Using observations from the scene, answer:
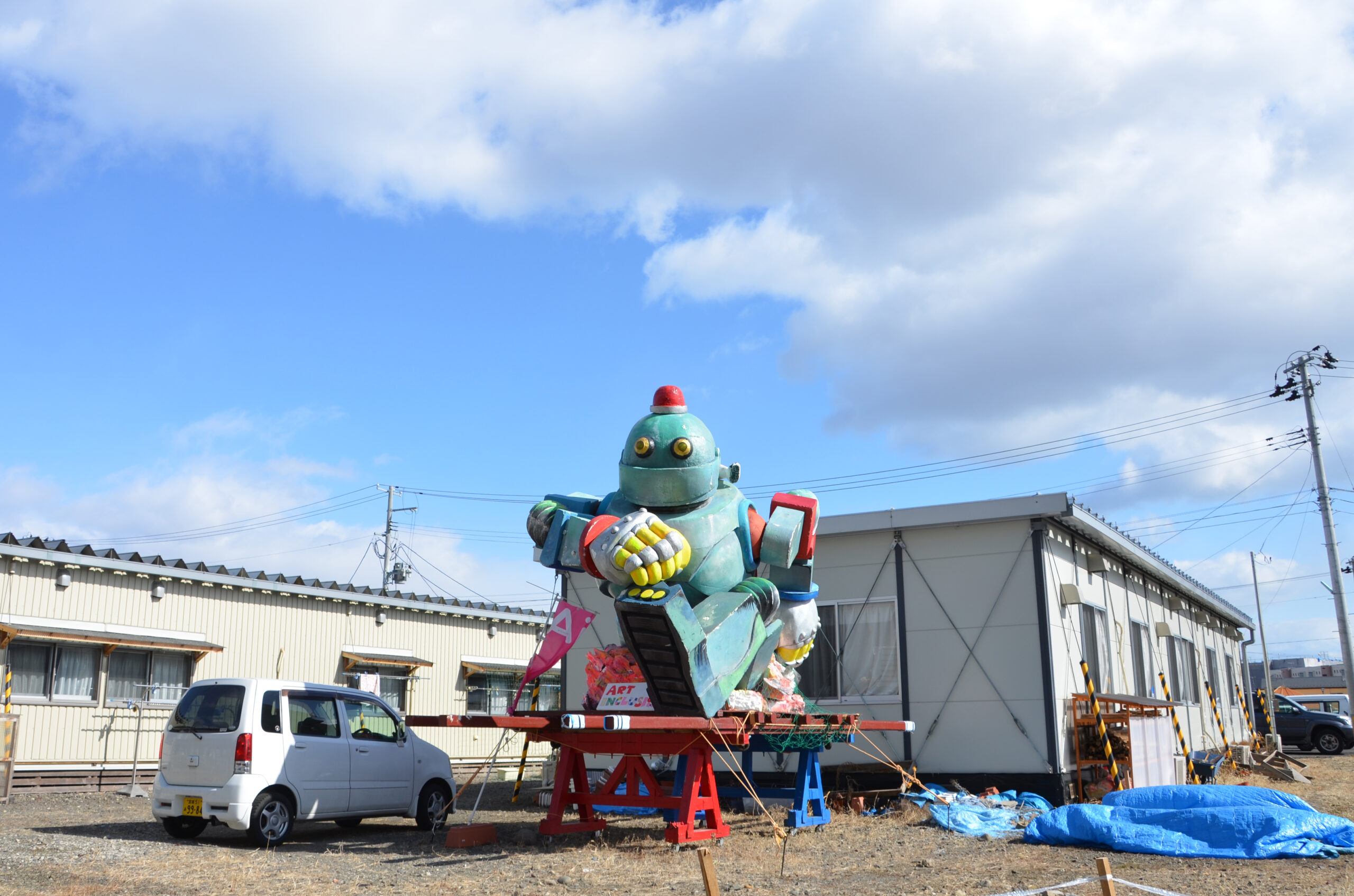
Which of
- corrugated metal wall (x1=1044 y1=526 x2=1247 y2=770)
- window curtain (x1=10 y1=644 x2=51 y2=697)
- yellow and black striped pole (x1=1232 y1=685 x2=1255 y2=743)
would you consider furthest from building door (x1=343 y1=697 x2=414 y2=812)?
yellow and black striped pole (x1=1232 y1=685 x2=1255 y2=743)

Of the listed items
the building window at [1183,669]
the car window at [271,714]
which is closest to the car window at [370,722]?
the car window at [271,714]

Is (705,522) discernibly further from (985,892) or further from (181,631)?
(181,631)

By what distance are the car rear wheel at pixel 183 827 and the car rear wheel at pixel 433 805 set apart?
209 centimetres

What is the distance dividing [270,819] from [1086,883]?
266 inches

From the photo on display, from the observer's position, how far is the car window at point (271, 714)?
9461 mm

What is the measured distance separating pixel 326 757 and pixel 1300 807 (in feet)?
28.7

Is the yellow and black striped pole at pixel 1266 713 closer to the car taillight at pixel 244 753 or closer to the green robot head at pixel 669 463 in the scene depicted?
the green robot head at pixel 669 463

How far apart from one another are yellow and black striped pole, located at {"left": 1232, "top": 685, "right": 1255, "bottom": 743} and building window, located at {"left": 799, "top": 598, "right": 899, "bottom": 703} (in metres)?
15.6

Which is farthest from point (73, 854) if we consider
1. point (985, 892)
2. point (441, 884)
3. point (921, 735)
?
point (921, 735)

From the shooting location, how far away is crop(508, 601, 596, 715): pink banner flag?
10266mm

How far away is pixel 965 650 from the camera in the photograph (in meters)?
13.5

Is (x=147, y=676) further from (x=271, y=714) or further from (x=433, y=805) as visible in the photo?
(x=271, y=714)

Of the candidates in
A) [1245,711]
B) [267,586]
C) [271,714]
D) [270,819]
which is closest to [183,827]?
[270,819]

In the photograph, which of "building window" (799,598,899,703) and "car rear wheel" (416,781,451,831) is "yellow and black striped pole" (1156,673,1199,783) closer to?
"building window" (799,598,899,703)
